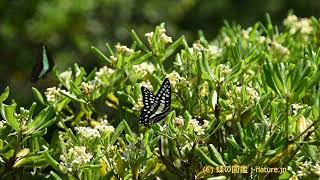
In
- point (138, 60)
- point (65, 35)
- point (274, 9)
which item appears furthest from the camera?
point (274, 9)

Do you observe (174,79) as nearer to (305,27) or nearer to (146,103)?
(146,103)

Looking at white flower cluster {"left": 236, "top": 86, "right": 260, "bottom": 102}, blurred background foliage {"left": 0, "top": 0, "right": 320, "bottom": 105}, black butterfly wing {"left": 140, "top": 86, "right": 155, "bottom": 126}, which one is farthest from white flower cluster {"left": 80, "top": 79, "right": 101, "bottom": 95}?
blurred background foliage {"left": 0, "top": 0, "right": 320, "bottom": 105}

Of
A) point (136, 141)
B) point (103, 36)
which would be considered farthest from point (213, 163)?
point (103, 36)

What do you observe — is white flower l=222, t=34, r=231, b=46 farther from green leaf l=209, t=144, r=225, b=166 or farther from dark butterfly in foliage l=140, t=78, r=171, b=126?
green leaf l=209, t=144, r=225, b=166

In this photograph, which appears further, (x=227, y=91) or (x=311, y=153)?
(x=227, y=91)

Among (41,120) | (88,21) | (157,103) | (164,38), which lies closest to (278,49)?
(164,38)

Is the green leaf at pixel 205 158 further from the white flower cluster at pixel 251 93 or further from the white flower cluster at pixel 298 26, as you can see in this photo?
the white flower cluster at pixel 298 26

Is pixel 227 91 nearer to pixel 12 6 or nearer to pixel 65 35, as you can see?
pixel 12 6
